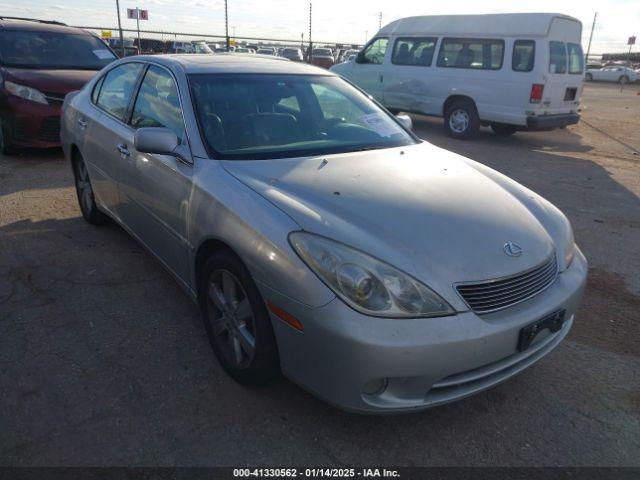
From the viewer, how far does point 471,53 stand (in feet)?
33.5

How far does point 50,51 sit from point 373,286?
25.2ft

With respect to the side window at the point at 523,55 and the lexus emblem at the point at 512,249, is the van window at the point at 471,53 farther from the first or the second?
the lexus emblem at the point at 512,249

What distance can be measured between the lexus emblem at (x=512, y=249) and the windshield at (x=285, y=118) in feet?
3.99

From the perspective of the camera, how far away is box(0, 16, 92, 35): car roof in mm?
7762

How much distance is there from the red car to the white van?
19.6 ft

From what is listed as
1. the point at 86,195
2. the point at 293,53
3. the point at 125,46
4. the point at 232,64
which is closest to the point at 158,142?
the point at 232,64

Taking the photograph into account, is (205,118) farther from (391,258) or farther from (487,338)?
(487,338)

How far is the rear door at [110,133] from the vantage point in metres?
3.73

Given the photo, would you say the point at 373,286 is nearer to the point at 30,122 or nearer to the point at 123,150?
the point at 123,150

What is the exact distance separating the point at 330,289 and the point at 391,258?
11.4 inches

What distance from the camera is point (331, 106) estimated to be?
365cm

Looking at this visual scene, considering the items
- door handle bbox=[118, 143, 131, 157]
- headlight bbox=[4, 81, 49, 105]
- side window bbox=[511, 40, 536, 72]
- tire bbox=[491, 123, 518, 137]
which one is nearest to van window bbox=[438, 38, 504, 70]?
side window bbox=[511, 40, 536, 72]

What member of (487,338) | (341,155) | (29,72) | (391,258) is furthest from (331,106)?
(29,72)

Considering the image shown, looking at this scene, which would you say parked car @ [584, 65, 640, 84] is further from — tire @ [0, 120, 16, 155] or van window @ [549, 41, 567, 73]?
tire @ [0, 120, 16, 155]
